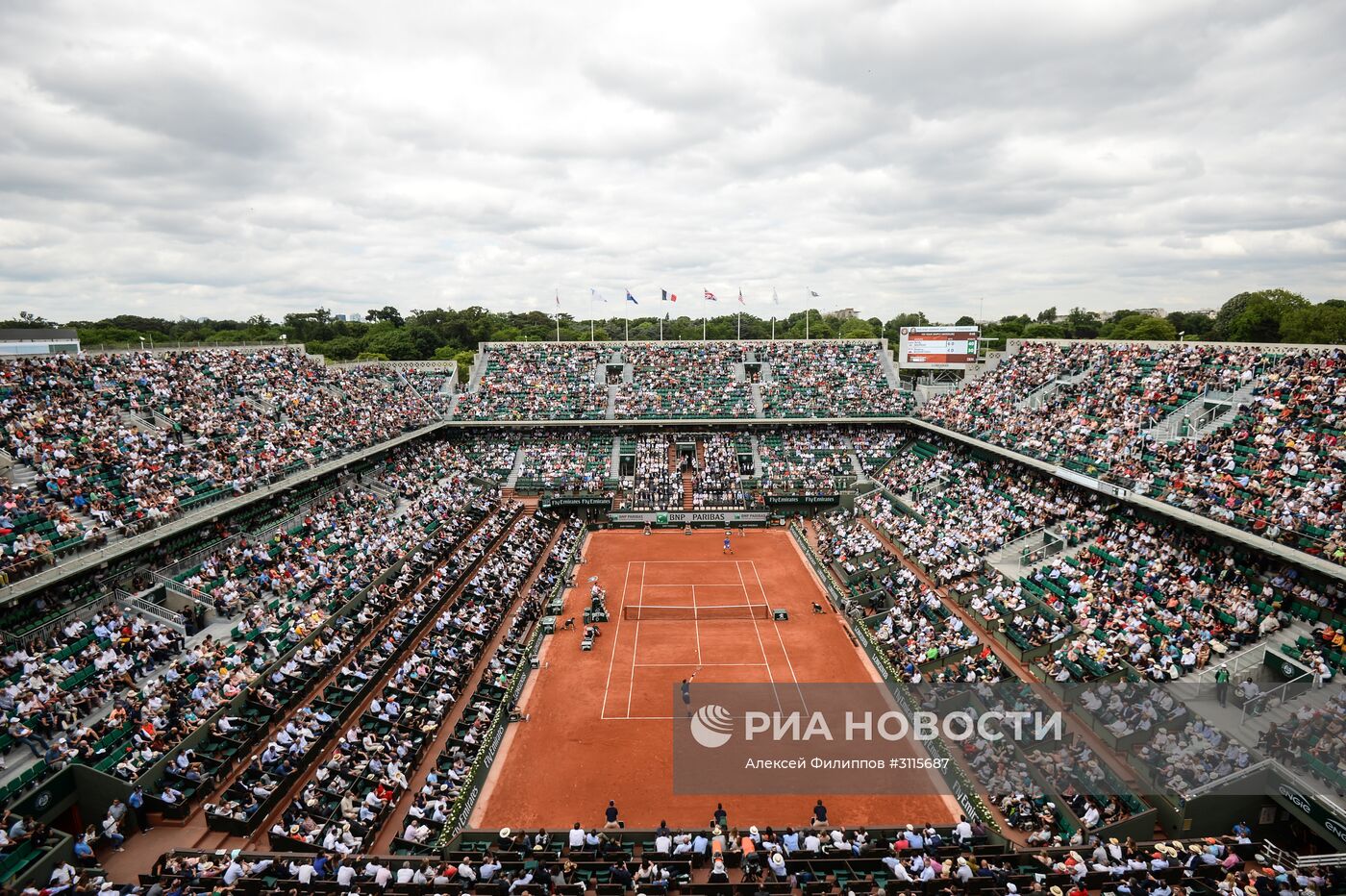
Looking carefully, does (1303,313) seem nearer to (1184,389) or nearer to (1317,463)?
(1184,389)

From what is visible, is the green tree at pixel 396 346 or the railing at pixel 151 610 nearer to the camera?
the railing at pixel 151 610

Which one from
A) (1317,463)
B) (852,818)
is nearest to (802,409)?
(1317,463)

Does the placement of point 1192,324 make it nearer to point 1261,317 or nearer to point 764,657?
point 1261,317

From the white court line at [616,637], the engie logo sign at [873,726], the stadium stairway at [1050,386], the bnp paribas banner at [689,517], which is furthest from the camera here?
the bnp paribas banner at [689,517]

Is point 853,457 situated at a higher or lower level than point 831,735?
higher

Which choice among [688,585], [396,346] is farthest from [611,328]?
[688,585]

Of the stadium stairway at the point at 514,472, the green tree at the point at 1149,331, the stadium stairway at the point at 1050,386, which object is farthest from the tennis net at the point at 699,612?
the green tree at the point at 1149,331

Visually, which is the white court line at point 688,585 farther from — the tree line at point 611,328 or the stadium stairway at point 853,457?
the tree line at point 611,328
